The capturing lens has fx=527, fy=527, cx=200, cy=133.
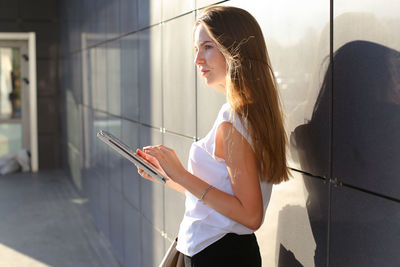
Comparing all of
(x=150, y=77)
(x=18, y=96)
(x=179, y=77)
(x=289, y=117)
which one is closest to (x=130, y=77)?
(x=150, y=77)

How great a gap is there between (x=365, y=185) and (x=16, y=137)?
808 cm

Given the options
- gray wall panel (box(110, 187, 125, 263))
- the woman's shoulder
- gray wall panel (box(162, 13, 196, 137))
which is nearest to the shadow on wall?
the woman's shoulder

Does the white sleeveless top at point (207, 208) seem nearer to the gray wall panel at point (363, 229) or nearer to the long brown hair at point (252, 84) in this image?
the long brown hair at point (252, 84)

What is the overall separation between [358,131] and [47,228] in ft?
15.3

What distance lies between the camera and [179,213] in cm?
285

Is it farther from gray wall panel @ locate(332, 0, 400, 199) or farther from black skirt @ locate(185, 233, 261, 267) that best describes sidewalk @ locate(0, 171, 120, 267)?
gray wall panel @ locate(332, 0, 400, 199)

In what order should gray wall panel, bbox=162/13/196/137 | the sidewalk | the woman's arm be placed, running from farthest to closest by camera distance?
the sidewalk → gray wall panel, bbox=162/13/196/137 → the woman's arm

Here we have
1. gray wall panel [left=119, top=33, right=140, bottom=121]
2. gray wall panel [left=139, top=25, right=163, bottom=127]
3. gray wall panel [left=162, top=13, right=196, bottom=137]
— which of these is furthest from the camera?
gray wall panel [left=119, top=33, right=140, bottom=121]

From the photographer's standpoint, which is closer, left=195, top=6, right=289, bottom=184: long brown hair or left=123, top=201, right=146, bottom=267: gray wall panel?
left=195, top=6, right=289, bottom=184: long brown hair

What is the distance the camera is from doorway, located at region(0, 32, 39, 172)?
332 inches

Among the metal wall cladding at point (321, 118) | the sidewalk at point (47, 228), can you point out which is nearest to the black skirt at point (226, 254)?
the metal wall cladding at point (321, 118)

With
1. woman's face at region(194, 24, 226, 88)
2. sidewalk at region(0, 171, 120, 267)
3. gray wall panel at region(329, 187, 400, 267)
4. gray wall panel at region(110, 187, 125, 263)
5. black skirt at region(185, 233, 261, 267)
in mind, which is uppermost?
woman's face at region(194, 24, 226, 88)

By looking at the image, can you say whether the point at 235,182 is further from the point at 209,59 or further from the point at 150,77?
the point at 150,77

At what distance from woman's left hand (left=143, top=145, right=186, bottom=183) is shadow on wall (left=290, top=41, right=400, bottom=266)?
39 cm
